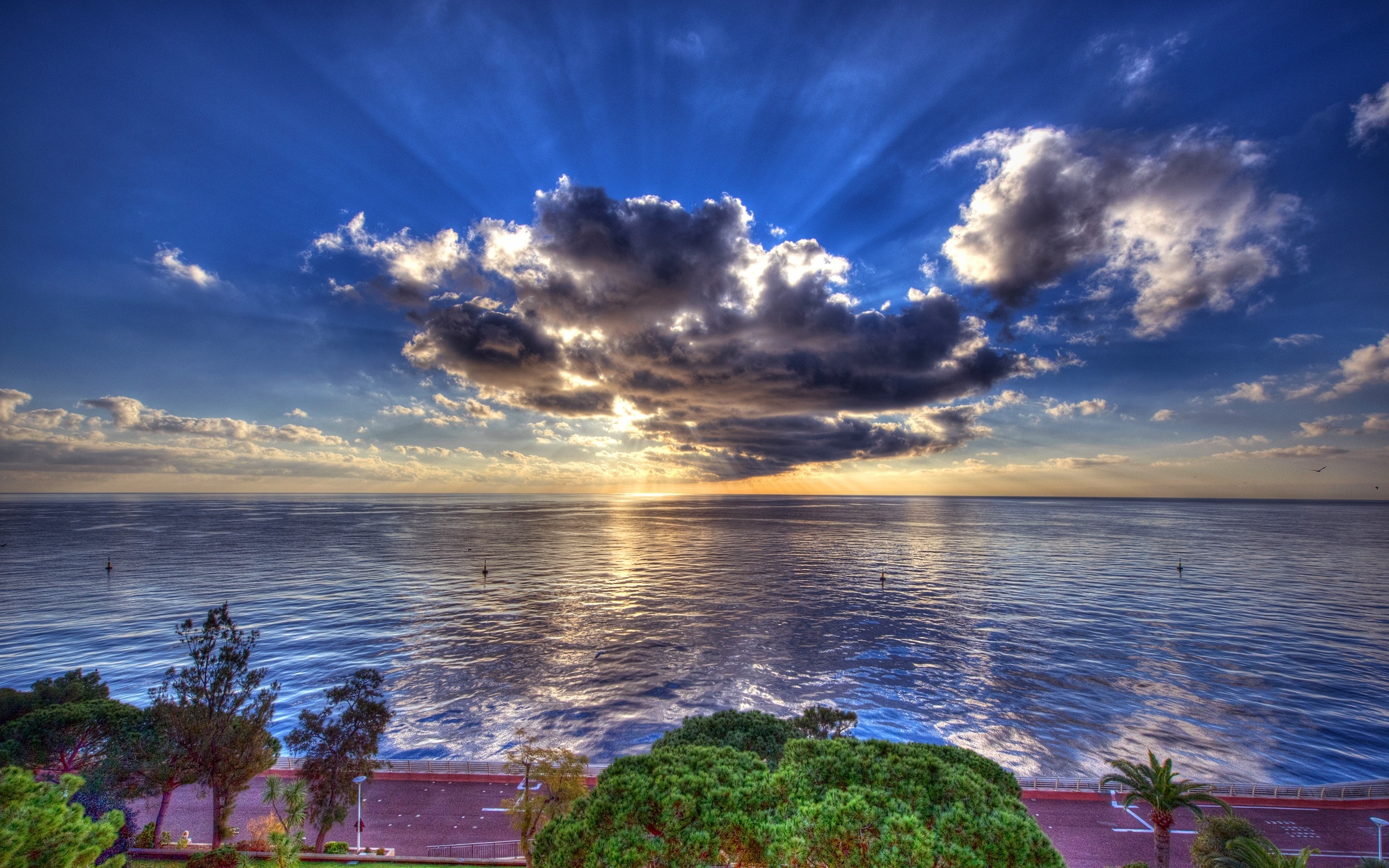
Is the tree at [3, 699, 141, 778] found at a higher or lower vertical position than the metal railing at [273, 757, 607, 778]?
higher

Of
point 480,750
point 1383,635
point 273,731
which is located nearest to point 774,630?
point 480,750

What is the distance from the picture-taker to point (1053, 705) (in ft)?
153

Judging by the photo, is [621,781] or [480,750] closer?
[621,781]

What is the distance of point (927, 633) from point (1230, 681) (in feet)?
92.0

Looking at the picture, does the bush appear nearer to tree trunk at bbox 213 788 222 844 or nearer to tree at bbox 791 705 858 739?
tree trunk at bbox 213 788 222 844

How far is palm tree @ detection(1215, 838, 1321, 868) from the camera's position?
18.7 metres

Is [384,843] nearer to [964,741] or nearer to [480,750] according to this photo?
[480,750]

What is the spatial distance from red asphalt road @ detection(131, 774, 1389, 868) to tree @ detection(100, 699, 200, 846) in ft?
13.7

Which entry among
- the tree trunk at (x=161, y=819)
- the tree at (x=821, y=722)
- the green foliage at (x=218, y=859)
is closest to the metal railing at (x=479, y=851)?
the green foliage at (x=218, y=859)

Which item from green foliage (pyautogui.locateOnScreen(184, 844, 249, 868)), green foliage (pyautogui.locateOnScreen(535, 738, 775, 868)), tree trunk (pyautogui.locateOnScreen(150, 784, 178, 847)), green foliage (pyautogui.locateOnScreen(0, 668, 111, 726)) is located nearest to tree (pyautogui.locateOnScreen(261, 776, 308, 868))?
green foliage (pyautogui.locateOnScreen(184, 844, 249, 868))

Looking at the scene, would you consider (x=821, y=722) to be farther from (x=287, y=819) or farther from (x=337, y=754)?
(x=287, y=819)

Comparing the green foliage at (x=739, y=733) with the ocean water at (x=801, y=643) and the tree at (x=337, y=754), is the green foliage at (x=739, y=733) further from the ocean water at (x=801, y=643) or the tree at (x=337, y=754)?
the tree at (x=337, y=754)

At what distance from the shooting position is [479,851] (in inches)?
1145

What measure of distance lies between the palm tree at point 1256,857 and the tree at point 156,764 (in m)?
50.4
